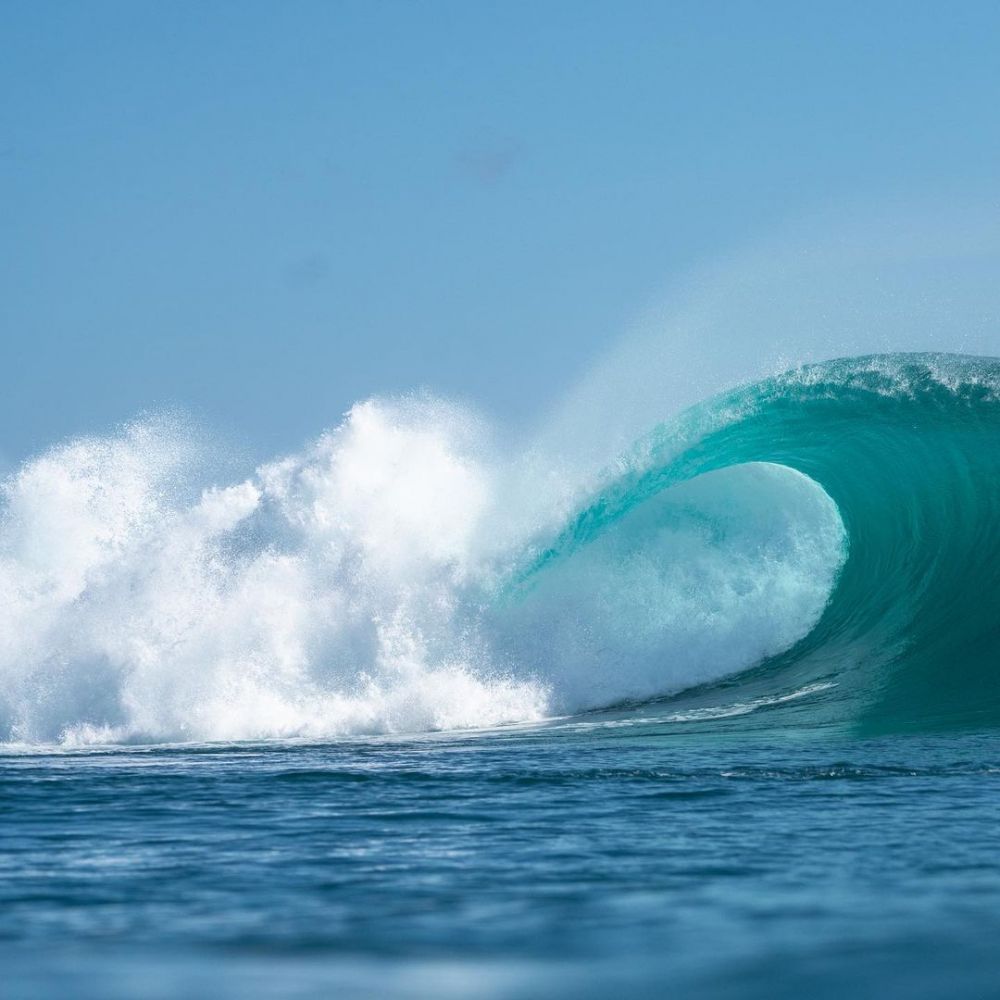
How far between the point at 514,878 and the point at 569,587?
1070 cm

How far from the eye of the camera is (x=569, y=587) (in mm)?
Answer: 15695

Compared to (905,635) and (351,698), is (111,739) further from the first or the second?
(905,635)

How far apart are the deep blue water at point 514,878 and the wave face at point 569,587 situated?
15.1 ft

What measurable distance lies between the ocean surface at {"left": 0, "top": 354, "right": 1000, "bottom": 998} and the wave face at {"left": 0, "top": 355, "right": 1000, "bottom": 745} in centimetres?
5

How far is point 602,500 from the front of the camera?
16.5 m

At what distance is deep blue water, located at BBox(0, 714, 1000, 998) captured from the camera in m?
3.78

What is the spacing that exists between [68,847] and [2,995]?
2.40 meters

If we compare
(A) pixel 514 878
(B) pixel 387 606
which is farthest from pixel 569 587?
(A) pixel 514 878

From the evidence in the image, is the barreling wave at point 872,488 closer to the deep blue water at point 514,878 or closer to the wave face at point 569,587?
the wave face at point 569,587

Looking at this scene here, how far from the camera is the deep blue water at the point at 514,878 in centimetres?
378

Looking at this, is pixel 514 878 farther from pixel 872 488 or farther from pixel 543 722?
pixel 872 488

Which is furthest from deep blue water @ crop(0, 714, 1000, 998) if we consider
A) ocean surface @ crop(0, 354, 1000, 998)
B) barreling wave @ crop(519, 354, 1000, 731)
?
barreling wave @ crop(519, 354, 1000, 731)

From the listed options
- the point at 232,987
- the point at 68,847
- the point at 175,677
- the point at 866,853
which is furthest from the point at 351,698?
the point at 232,987

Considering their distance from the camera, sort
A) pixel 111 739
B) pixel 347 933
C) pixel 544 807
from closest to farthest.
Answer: pixel 347 933
pixel 544 807
pixel 111 739
